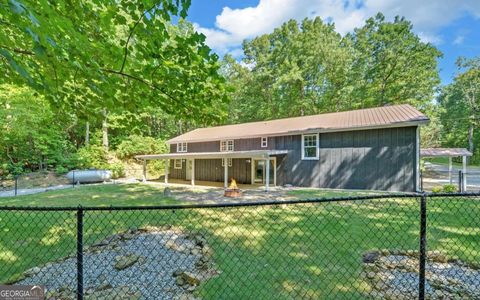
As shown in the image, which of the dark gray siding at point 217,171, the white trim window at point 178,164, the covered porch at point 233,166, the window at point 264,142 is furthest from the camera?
the white trim window at point 178,164

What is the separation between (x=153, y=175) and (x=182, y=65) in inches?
858

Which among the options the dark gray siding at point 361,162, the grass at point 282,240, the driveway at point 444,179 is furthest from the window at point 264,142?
the driveway at point 444,179

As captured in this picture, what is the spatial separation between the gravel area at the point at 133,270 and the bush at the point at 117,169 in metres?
18.1

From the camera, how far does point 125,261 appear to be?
4074mm

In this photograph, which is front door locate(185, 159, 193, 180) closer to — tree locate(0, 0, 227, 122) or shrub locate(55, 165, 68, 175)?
shrub locate(55, 165, 68, 175)

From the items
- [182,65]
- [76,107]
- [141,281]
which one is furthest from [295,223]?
[76,107]

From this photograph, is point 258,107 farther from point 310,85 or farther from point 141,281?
point 141,281

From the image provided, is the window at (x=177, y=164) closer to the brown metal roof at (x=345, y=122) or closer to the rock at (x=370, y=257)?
the brown metal roof at (x=345, y=122)

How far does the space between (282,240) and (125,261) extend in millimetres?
3030

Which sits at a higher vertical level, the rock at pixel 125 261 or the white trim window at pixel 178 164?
the white trim window at pixel 178 164

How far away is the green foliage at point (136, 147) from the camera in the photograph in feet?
79.7

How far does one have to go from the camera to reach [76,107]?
12.3 ft

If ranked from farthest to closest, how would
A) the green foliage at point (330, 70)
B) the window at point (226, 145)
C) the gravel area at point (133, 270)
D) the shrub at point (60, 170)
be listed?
the green foliage at point (330, 70) < the shrub at point (60, 170) < the window at point (226, 145) < the gravel area at point (133, 270)

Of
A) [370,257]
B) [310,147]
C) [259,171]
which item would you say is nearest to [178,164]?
[259,171]
